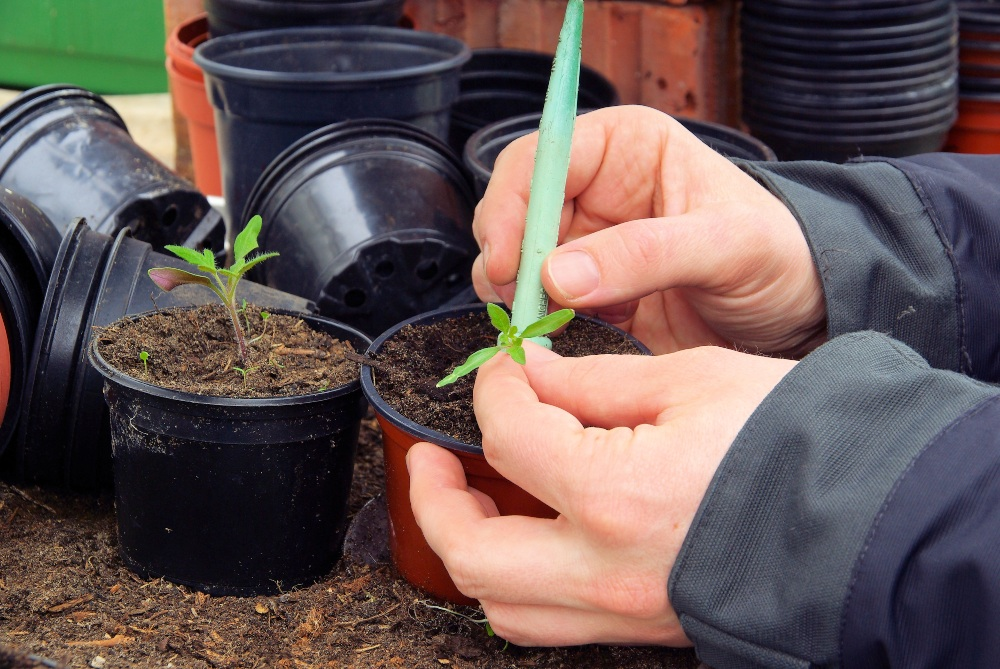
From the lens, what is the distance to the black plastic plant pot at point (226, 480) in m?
1.07

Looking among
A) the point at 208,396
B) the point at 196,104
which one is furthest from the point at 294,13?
the point at 208,396

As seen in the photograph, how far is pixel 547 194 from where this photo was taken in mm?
999

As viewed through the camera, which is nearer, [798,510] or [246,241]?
[798,510]

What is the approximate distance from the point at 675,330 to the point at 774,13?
1.27 m

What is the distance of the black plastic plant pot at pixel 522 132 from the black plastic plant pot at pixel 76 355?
682 mm

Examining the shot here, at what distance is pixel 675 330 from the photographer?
142 cm

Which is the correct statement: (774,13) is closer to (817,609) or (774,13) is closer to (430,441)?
(430,441)

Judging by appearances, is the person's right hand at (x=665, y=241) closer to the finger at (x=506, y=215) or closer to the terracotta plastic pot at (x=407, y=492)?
the finger at (x=506, y=215)

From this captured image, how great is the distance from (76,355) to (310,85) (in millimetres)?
863

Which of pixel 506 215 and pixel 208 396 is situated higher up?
pixel 506 215

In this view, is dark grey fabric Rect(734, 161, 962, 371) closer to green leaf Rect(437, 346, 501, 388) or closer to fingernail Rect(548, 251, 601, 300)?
fingernail Rect(548, 251, 601, 300)

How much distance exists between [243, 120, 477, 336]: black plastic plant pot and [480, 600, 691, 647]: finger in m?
0.91

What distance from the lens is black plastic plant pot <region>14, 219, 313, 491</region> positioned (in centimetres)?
125

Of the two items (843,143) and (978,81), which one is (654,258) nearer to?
(843,143)
